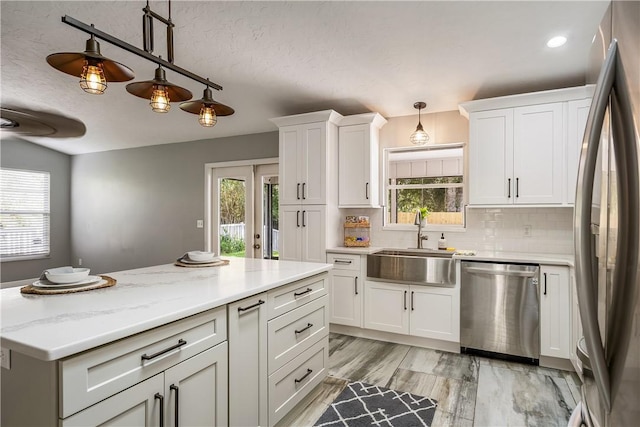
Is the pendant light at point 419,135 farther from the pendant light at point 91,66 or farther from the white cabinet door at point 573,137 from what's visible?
the pendant light at point 91,66

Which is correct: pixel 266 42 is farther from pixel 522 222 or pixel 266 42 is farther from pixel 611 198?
pixel 522 222

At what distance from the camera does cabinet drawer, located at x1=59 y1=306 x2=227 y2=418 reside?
1028 millimetres

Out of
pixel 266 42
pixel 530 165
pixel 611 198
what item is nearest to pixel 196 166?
pixel 266 42

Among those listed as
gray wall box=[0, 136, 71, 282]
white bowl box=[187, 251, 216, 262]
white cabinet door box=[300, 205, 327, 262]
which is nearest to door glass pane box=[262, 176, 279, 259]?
white cabinet door box=[300, 205, 327, 262]

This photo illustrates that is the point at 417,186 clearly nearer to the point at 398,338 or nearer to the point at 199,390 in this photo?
the point at 398,338

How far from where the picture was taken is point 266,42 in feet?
8.64

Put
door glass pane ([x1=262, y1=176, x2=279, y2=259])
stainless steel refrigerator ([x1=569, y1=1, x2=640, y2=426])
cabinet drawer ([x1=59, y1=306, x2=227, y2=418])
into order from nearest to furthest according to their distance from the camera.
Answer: stainless steel refrigerator ([x1=569, y1=1, x2=640, y2=426]), cabinet drawer ([x1=59, y1=306, x2=227, y2=418]), door glass pane ([x1=262, y1=176, x2=279, y2=259])

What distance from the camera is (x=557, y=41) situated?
2.51 meters

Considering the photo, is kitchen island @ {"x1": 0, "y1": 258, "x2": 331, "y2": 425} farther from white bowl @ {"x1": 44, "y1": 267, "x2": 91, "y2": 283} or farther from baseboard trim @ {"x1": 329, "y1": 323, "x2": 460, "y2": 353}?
baseboard trim @ {"x1": 329, "y1": 323, "x2": 460, "y2": 353}

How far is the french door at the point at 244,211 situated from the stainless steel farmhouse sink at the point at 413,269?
1.93 m

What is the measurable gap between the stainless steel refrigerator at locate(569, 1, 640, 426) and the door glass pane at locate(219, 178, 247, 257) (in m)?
4.77

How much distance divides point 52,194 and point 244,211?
4401mm

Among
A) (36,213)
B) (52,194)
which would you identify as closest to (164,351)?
(36,213)

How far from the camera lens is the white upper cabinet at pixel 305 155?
3.88 meters
